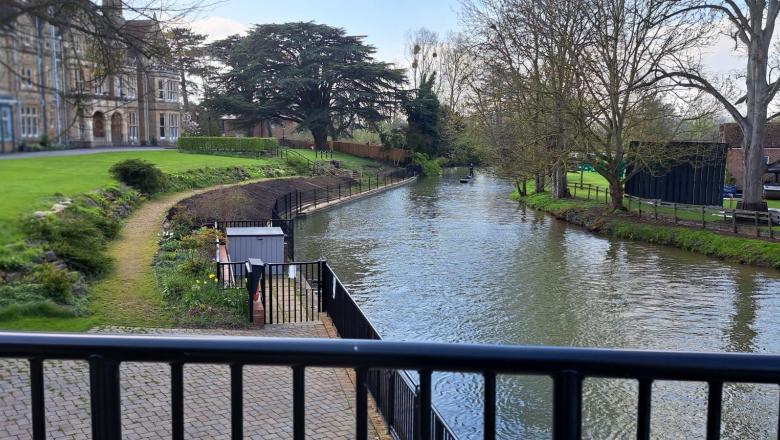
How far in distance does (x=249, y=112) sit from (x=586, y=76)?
128ft

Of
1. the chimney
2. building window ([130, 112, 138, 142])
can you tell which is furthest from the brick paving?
building window ([130, 112, 138, 142])

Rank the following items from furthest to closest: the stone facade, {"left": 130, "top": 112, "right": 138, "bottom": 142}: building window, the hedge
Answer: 1. {"left": 130, "top": 112, "right": 138, "bottom": 142}: building window
2. the hedge
3. the stone facade

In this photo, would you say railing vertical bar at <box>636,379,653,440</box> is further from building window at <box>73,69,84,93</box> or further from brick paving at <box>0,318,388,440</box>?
building window at <box>73,69,84,93</box>

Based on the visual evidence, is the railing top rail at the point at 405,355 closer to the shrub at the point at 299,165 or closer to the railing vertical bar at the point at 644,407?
the railing vertical bar at the point at 644,407

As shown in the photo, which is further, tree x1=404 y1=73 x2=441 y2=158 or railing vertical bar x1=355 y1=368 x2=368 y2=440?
tree x1=404 y1=73 x2=441 y2=158

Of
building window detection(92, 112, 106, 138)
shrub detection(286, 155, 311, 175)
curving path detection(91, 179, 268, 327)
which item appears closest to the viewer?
curving path detection(91, 179, 268, 327)

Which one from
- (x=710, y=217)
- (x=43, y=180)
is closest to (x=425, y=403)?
(x=43, y=180)

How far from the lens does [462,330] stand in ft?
47.8

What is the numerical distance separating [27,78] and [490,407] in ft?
21.8

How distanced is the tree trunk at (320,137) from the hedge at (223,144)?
9399 mm

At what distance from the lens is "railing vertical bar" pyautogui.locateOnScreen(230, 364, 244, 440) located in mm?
2031

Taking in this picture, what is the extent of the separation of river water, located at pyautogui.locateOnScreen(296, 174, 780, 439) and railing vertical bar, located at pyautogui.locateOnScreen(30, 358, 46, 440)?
785 centimetres

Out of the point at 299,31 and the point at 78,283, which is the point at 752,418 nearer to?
the point at 78,283

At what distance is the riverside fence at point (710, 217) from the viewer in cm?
2531
